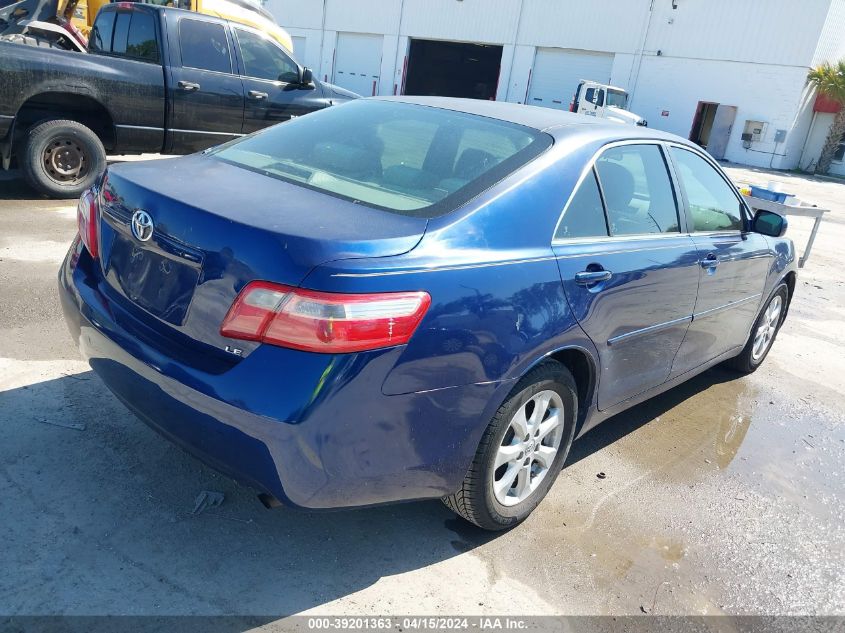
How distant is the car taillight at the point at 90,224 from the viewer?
275 centimetres

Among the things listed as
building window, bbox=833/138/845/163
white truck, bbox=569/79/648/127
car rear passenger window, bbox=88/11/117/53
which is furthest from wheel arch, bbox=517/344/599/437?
building window, bbox=833/138/845/163

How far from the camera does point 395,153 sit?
3.04m

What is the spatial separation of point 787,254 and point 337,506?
4.00m

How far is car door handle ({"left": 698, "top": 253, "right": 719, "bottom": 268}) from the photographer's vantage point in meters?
3.64

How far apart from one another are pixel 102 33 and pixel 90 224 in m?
6.67

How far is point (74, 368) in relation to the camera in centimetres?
376

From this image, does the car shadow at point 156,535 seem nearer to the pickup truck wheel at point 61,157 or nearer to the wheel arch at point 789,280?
the wheel arch at point 789,280

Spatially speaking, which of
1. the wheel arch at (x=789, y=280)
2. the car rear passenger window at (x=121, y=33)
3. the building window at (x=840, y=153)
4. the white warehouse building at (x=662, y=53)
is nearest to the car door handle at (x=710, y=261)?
the wheel arch at (x=789, y=280)

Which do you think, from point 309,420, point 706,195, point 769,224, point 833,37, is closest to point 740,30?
point 833,37

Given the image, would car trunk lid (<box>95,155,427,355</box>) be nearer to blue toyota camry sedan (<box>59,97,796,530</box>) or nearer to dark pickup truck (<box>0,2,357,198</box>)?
blue toyota camry sedan (<box>59,97,796,530</box>)

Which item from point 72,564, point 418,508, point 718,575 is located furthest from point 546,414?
point 72,564

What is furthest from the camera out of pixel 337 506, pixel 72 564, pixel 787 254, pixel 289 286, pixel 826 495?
pixel 787 254

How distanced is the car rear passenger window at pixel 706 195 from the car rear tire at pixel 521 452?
1.43m

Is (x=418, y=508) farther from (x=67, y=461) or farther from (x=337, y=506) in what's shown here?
(x=67, y=461)
